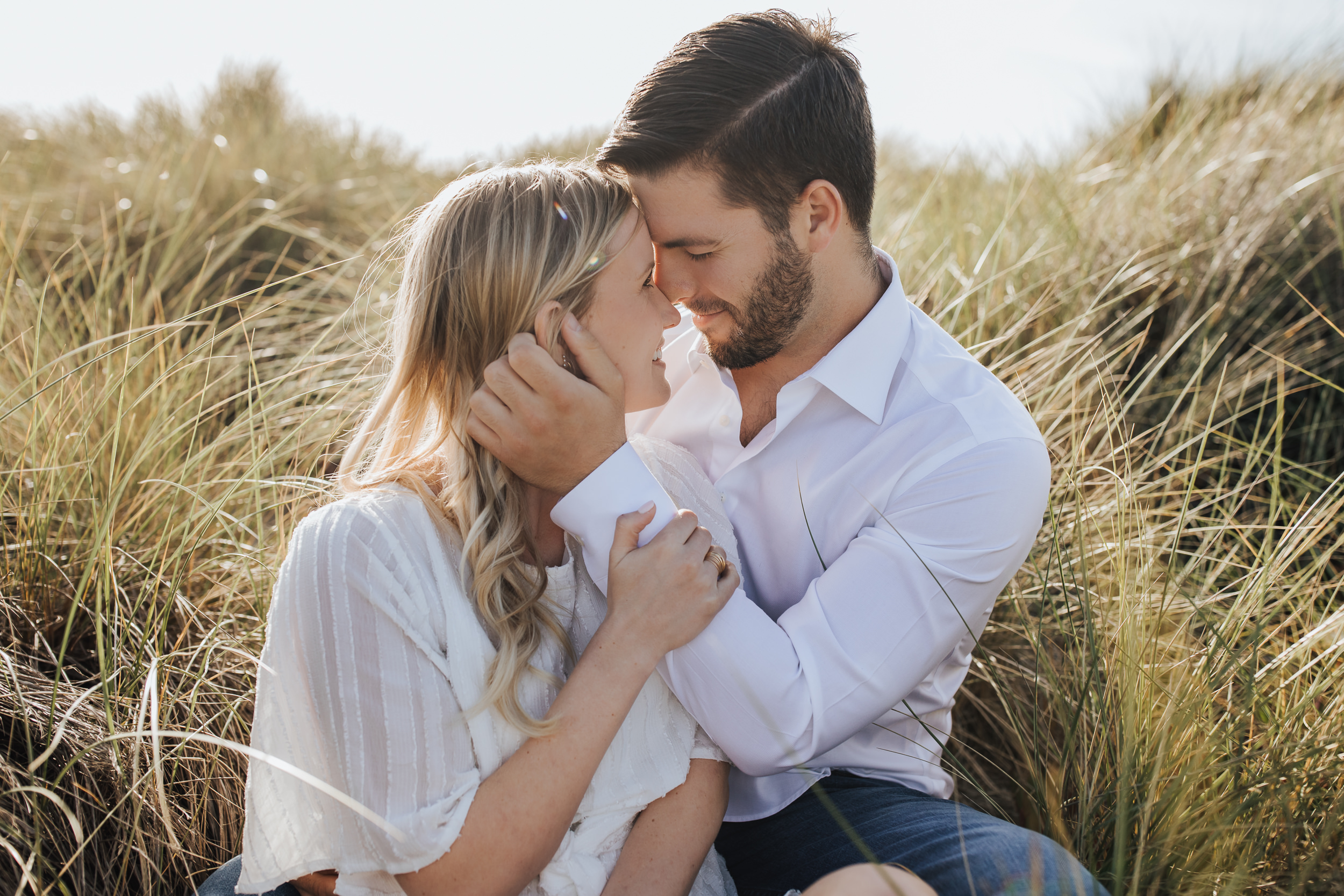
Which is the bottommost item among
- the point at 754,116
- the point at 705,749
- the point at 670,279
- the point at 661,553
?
the point at 705,749

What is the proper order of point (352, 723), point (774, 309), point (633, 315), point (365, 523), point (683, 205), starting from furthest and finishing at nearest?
point (774, 309) → point (683, 205) → point (633, 315) → point (365, 523) → point (352, 723)

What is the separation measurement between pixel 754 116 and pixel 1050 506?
1305 mm


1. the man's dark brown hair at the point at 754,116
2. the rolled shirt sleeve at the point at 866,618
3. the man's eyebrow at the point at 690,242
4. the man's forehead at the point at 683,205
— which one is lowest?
the rolled shirt sleeve at the point at 866,618

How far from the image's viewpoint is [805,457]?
2330 millimetres

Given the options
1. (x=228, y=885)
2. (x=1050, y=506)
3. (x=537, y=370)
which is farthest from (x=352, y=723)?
(x=1050, y=506)

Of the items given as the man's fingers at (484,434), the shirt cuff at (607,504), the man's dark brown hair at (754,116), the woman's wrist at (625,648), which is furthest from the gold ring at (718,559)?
the man's dark brown hair at (754,116)

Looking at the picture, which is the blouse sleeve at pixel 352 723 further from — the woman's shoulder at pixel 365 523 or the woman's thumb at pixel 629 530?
the woman's thumb at pixel 629 530

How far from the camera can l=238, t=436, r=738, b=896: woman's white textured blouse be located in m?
1.58

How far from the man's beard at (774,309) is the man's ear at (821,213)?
0.06 meters

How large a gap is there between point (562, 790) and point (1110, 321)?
3.27 meters

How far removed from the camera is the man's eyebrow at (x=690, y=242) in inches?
89.3

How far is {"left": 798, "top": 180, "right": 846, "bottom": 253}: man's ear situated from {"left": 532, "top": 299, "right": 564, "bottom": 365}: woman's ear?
81cm

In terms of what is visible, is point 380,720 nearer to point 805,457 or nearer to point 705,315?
point 805,457

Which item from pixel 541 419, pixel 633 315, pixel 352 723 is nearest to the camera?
pixel 352 723
